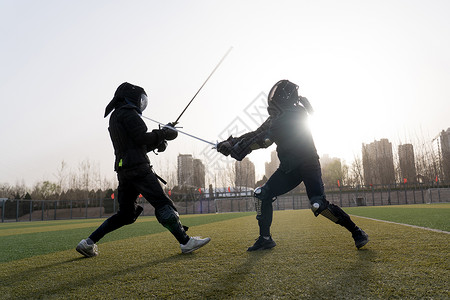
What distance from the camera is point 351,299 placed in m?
A: 1.77

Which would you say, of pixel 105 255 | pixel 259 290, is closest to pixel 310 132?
pixel 259 290

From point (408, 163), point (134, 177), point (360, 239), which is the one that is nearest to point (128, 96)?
point (134, 177)

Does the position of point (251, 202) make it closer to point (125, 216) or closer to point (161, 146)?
point (161, 146)

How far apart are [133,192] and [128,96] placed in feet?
4.01

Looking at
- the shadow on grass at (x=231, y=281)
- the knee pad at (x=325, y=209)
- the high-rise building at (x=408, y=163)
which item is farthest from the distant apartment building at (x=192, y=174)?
the shadow on grass at (x=231, y=281)

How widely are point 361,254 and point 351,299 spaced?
1497 millimetres

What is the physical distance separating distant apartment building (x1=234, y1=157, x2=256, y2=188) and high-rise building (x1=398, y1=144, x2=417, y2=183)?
25.1m

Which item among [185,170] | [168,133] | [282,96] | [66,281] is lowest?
[66,281]

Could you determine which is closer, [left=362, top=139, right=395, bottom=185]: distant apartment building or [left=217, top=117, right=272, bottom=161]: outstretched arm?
[left=217, top=117, right=272, bottom=161]: outstretched arm

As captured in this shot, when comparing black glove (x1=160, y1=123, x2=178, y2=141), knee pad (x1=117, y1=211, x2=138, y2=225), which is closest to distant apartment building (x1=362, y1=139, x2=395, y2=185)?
black glove (x1=160, y1=123, x2=178, y2=141)

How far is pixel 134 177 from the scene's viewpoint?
12.2ft

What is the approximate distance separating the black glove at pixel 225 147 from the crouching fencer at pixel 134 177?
70 centimetres

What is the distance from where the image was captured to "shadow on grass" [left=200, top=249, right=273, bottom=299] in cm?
198

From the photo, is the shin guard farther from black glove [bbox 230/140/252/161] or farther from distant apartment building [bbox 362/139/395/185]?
distant apartment building [bbox 362/139/395/185]
